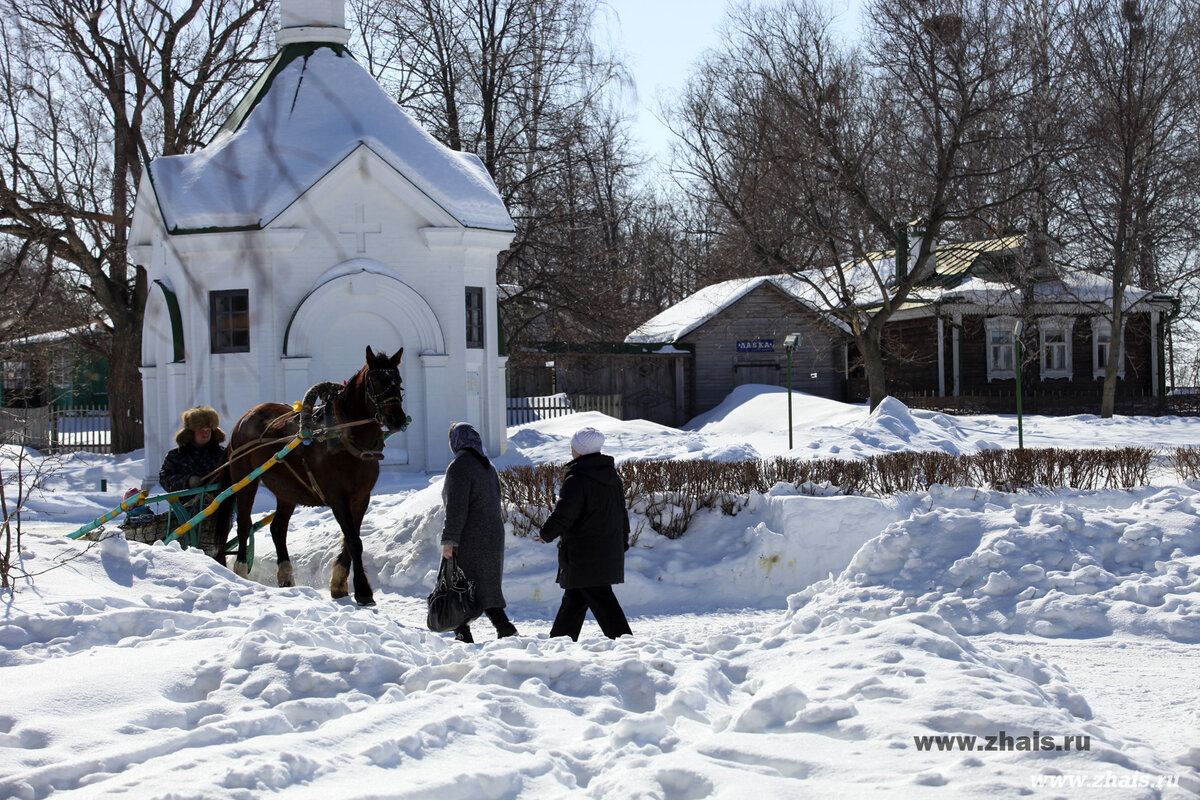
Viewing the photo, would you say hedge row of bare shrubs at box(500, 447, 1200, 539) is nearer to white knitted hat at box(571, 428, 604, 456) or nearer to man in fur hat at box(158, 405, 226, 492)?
man in fur hat at box(158, 405, 226, 492)

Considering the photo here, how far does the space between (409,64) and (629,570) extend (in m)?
21.3

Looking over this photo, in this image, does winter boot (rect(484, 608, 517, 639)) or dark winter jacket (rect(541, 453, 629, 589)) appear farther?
winter boot (rect(484, 608, 517, 639))

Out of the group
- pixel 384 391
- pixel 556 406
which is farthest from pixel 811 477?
pixel 556 406

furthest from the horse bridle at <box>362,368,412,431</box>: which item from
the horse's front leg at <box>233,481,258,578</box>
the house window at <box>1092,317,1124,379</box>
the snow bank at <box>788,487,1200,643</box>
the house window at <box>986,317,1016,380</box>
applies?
the house window at <box>1092,317,1124,379</box>

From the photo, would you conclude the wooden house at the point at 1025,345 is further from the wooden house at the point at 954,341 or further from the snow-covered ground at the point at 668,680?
the snow-covered ground at the point at 668,680

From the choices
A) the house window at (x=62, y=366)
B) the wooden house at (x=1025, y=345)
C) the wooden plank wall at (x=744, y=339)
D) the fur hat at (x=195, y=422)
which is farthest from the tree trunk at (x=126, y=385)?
the wooden house at (x=1025, y=345)

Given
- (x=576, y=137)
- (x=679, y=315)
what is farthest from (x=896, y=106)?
(x=679, y=315)

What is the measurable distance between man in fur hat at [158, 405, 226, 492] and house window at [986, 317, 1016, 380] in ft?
97.6

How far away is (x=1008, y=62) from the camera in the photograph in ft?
89.2

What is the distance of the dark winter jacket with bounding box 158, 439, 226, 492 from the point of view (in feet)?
36.0

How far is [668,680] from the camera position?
5652 mm

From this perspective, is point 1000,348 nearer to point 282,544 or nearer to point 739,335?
point 739,335

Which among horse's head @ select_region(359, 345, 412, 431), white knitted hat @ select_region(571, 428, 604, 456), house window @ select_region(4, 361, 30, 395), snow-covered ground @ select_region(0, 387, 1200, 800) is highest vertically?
house window @ select_region(4, 361, 30, 395)

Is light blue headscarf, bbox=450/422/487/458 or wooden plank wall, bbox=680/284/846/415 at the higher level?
wooden plank wall, bbox=680/284/846/415
